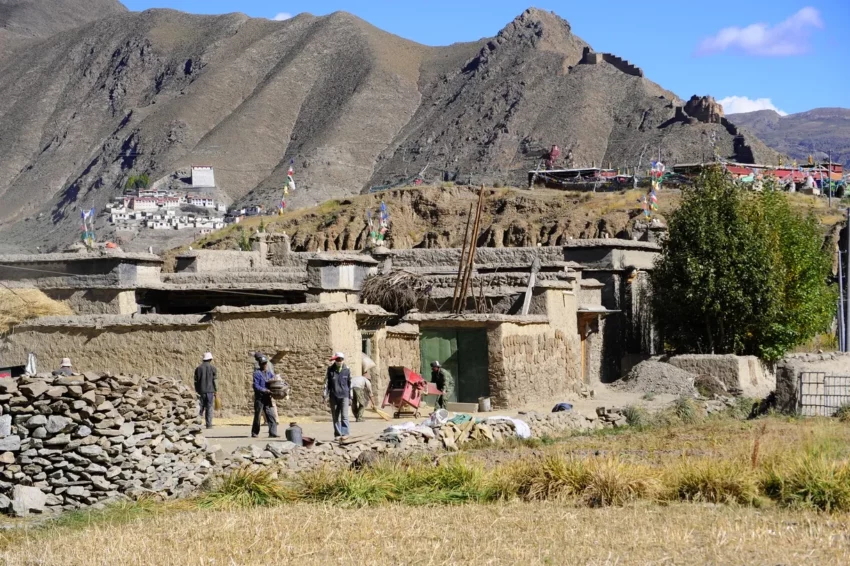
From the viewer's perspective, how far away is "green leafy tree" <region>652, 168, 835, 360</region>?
27328 millimetres

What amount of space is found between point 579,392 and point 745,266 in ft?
20.2

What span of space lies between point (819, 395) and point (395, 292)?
8863 millimetres

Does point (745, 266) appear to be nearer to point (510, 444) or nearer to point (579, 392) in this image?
point (579, 392)

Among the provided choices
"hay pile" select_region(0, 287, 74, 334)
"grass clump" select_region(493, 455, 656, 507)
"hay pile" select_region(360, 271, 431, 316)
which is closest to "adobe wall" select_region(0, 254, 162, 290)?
"hay pile" select_region(0, 287, 74, 334)

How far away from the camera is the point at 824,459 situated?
34.6ft

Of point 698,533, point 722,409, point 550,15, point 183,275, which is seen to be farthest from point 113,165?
point 698,533

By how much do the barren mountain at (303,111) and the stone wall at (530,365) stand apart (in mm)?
81379

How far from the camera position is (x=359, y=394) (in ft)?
59.4

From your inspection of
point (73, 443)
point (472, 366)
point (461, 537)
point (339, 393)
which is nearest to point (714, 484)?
point (461, 537)

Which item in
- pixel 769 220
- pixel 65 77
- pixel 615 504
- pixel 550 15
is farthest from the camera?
pixel 65 77

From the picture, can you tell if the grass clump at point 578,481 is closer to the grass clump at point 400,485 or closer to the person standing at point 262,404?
the grass clump at point 400,485

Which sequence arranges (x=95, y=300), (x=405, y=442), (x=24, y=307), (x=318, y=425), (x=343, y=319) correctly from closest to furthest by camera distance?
(x=405, y=442)
(x=318, y=425)
(x=343, y=319)
(x=24, y=307)
(x=95, y=300)

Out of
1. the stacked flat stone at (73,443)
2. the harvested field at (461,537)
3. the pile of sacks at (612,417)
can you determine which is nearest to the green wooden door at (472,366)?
the pile of sacks at (612,417)

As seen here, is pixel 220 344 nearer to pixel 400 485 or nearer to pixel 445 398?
pixel 445 398
